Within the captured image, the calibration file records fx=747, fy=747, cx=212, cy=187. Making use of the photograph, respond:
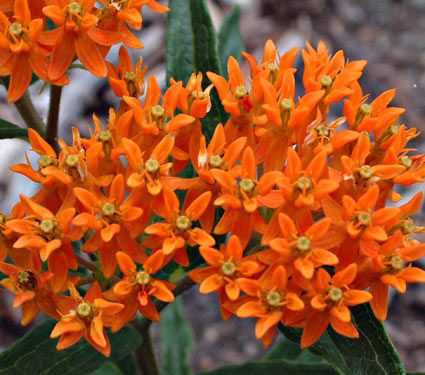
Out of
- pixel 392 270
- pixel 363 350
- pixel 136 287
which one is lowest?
pixel 363 350

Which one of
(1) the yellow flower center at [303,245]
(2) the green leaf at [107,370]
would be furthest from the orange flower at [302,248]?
(2) the green leaf at [107,370]

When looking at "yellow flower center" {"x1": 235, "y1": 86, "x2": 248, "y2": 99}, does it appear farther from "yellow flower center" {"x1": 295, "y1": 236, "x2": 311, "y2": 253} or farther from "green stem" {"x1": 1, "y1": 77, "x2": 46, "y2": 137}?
"green stem" {"x1": 1, "y1": 77, "x2": 46, "y2": 137}

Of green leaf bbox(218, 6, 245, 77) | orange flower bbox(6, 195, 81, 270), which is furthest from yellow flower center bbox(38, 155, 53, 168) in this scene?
green leaf bbox(218, 6, 245, 77)

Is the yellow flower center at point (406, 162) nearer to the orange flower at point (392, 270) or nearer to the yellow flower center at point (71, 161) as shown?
the orange flower at point (392, 270)

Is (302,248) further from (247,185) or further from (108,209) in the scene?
(108,209)

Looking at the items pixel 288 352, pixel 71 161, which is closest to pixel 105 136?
pixel 71 161

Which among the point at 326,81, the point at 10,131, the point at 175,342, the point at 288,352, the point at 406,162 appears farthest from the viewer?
the point at 175,342

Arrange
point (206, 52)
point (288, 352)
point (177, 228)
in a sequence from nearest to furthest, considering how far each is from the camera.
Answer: point (177, 228) < point (206, 52) < point (288, 352)
